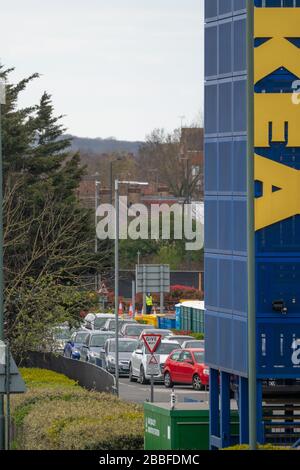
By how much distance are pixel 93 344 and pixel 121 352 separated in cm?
270

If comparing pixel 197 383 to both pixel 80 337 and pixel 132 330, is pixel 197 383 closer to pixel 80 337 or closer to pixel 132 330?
pixel 80 337

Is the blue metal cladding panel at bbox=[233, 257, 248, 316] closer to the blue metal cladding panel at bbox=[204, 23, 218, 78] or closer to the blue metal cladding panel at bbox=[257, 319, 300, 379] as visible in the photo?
the blue metal cladding panel at bbox=[257, 319, 300, 379]

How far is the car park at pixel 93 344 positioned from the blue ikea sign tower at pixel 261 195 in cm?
3203

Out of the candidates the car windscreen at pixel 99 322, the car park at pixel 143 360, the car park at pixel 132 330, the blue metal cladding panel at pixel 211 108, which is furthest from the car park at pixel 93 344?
the blue metal cladding panel at pixel 211 108

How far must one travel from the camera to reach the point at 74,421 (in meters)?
23.8

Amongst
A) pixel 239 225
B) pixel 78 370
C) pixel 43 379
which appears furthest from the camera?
pixel 78 370

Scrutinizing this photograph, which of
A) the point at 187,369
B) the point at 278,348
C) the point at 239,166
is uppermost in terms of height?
the point at 239,166

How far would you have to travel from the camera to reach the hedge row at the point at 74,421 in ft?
73.8

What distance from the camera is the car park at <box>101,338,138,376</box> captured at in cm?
5381

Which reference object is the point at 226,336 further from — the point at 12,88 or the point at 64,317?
the point at 12,88

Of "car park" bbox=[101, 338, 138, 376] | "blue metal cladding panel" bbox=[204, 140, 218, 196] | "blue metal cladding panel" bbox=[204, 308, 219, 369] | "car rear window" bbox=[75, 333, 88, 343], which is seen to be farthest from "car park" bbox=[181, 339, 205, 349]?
"blue metal cladding panel" bbox=[204, 140, 218, 196]

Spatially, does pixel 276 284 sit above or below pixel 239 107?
below

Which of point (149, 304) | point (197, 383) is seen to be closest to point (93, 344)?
point (197, 383)
